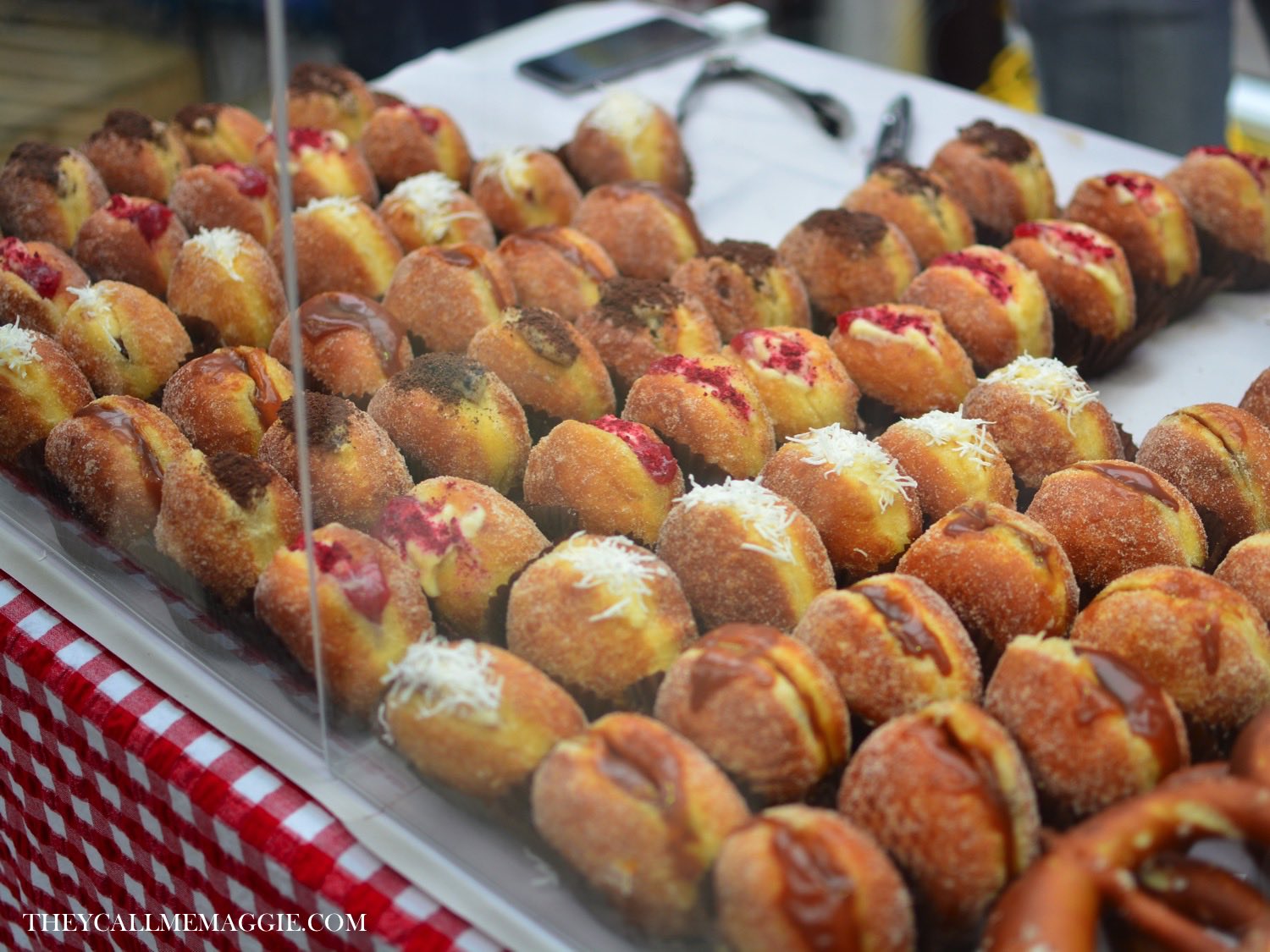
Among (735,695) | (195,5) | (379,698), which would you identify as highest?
(195,5)

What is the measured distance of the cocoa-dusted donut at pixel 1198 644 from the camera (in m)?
1.38

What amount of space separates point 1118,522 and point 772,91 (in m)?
1.95

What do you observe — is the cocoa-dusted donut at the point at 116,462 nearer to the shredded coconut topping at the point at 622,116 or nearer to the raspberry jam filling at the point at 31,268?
the raspberry jam filling at the point at 31,268

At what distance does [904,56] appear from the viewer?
471 cm

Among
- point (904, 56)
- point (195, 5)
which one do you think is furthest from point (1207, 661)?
point (904, 56)

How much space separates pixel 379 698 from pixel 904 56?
12.9ft

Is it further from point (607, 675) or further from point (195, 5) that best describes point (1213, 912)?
point (195, 5)

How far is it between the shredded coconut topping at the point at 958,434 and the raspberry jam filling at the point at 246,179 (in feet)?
4.01

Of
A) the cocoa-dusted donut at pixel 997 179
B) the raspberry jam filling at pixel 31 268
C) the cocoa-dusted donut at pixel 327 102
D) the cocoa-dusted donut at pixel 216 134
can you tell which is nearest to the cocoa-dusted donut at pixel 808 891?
the raspberry jam filling at pixel 31 268

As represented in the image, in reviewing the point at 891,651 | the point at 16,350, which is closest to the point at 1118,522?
the point at 891,651

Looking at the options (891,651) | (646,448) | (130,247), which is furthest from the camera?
(130,247)

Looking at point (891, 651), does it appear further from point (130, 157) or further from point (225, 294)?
point (130, 157)

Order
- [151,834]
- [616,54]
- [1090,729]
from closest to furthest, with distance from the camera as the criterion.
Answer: [1090,729] < [151,834] < [616,54]

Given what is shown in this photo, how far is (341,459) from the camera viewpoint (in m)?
1.62
